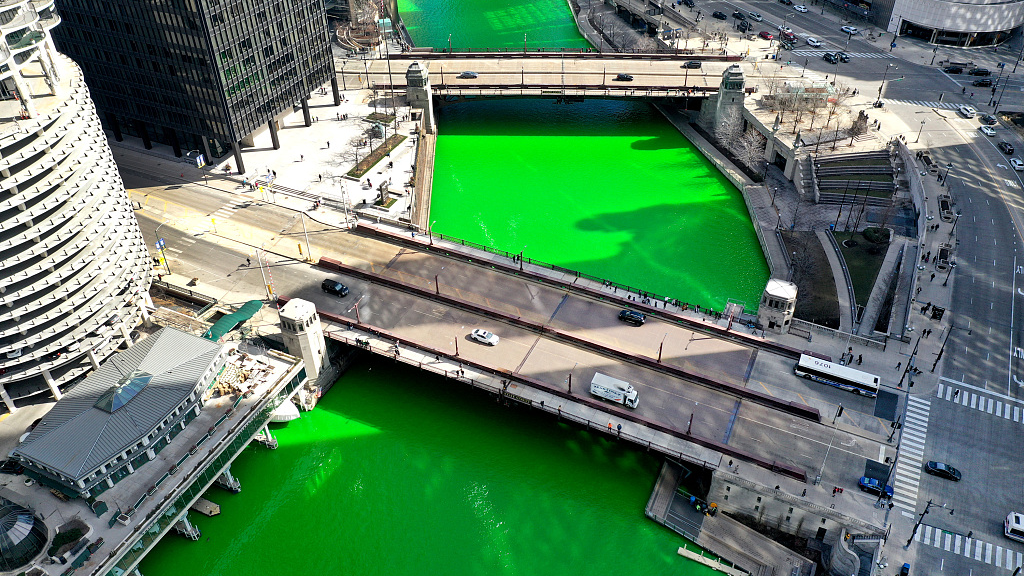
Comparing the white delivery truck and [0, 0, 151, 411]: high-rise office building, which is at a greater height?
[0, 0, 151, 411]: high-rise office building


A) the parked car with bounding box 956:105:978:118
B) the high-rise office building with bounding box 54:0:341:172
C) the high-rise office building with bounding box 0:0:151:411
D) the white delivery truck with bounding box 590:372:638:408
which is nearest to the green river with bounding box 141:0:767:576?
the white delivery truck with bounding box 590:372:638:408

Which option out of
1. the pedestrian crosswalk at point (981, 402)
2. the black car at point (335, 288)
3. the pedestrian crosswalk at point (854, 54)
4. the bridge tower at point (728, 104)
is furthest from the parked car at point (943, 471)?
the pedestrian crosswalk at point (854, 54)

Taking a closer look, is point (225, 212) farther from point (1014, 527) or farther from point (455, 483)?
point (1014, 527)

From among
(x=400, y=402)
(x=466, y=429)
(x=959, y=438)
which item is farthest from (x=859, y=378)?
(x=400, y=402)

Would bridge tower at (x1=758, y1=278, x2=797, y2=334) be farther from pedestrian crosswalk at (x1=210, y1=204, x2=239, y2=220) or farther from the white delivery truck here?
pedestrian crosswalk at (x1=210, y1=204, x2=239, y2=220)

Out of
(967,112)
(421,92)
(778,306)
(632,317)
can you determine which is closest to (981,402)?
(778,306)
